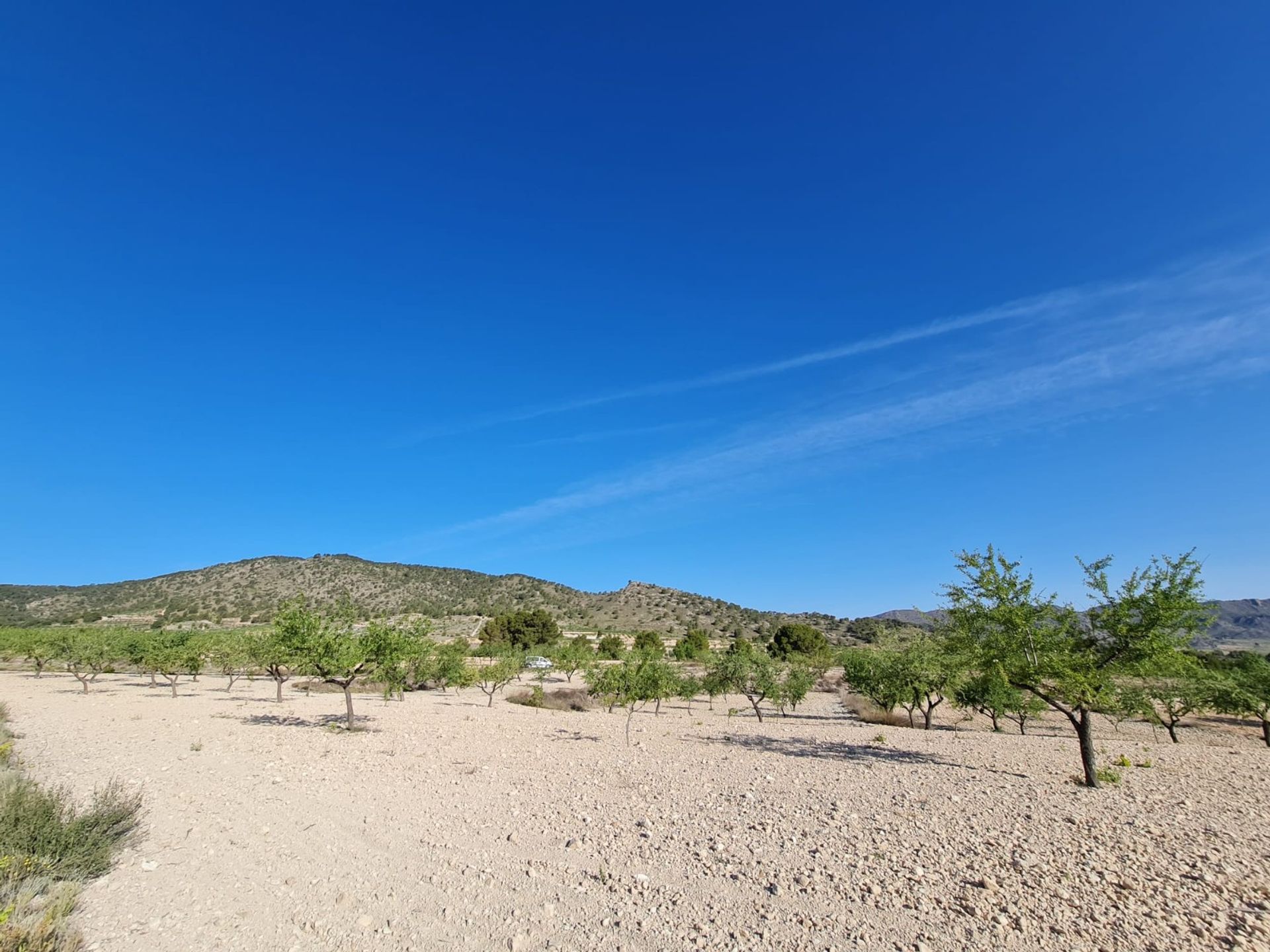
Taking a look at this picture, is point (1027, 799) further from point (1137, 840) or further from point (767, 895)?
point (767, 895)

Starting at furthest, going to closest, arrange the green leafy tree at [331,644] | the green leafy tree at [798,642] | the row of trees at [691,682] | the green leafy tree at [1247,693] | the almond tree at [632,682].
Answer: the green leafy tree at [798,642] → the row of trees at [691,682] → the almond tree at [632,682] → the green leafy tree at [1247,693] → the green leafy tree at [331,644]

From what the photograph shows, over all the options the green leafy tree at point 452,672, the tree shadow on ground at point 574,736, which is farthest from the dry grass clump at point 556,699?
the tree shadow on ground at point 574,736

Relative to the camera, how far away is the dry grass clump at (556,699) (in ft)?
139

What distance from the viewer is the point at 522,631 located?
8031 centimetres

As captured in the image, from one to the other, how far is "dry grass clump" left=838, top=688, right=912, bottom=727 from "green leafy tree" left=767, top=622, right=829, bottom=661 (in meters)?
24.3

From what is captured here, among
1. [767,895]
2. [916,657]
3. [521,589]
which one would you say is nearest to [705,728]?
[916,657]

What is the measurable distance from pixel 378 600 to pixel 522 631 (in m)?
43.3

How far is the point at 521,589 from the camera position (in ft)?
421

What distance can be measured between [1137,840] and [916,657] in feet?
70.7

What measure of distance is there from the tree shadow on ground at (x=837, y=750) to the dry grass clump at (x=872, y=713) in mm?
11173

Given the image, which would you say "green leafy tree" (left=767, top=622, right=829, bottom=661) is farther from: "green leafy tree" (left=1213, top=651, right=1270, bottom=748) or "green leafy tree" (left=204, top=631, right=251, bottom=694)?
"green leafy tree" (left=204, top=631, right=251, bottom=694)

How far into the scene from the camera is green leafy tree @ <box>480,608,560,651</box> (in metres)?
78.6

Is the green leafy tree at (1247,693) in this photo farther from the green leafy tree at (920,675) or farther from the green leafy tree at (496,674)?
the green leafy tree at (496,674)

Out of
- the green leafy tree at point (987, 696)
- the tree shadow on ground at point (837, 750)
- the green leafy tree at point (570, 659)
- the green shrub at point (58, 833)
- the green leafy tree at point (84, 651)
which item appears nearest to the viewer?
the green shrub at point (58, 833)
